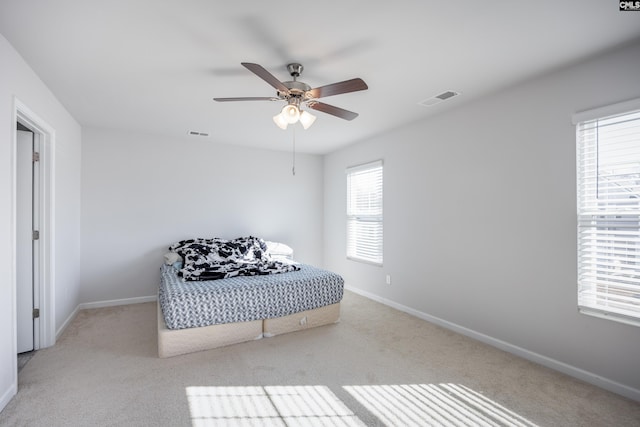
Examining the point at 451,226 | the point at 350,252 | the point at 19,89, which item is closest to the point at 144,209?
the point at 19,89

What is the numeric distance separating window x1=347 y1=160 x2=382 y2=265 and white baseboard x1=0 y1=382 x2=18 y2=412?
390 cm

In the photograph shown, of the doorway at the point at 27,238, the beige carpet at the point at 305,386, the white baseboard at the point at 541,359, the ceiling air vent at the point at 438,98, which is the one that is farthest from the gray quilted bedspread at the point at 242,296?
the ceiling air vent at the point at 438,98

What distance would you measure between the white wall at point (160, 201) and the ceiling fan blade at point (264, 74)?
2.99 m

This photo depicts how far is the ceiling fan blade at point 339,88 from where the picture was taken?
2.09m

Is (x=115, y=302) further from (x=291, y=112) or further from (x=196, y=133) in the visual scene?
(x=291, y=112)

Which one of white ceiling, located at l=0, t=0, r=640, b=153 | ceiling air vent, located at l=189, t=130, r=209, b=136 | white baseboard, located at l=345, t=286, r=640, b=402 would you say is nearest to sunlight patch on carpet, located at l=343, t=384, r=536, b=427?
white baseboard, located at l=345, t=286, r=640, b=402

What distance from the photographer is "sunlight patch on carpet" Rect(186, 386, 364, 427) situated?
1.92m

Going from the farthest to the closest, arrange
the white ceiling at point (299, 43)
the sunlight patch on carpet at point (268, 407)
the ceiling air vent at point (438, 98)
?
the ceiling air vent at point (438, 98), the sunlight patch on carpet at point (268, 407), the white ceiling at point (299, 43)

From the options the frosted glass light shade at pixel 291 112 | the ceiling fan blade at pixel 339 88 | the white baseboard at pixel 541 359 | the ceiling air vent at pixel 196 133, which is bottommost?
the white baseboard at pixel 541 359

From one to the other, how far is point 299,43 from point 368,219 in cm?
309

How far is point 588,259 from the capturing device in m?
2.43

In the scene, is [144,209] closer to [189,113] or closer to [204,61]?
[189,113]

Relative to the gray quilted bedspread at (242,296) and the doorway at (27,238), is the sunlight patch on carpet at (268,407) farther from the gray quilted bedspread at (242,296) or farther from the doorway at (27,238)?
the doorway at (27,238)

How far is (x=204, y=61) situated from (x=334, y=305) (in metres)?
2.78
